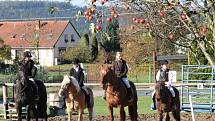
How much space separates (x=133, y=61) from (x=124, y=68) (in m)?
27.5

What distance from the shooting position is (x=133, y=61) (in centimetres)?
4438

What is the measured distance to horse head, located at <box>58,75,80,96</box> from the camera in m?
16.4

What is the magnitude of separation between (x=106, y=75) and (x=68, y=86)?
5.21ft

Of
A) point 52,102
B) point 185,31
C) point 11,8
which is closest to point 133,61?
point 52,102

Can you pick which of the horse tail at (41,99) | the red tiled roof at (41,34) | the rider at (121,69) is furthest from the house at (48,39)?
the rider at (121,69)

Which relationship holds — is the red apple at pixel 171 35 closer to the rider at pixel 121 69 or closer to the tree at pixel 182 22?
the tree at pixel 182 22

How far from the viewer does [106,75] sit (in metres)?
15.6

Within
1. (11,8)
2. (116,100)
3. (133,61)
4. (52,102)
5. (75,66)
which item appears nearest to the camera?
(116,100)

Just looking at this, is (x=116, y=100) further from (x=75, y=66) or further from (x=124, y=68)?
(x=75, y=66)

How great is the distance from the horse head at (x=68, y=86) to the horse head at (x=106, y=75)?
1.30 m

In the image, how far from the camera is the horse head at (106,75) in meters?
15.5

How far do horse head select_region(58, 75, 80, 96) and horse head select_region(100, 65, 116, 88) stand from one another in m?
1.30

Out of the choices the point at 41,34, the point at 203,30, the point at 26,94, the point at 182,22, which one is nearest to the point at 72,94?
the point at 26,94

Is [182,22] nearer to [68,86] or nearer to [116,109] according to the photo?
[68,86]
